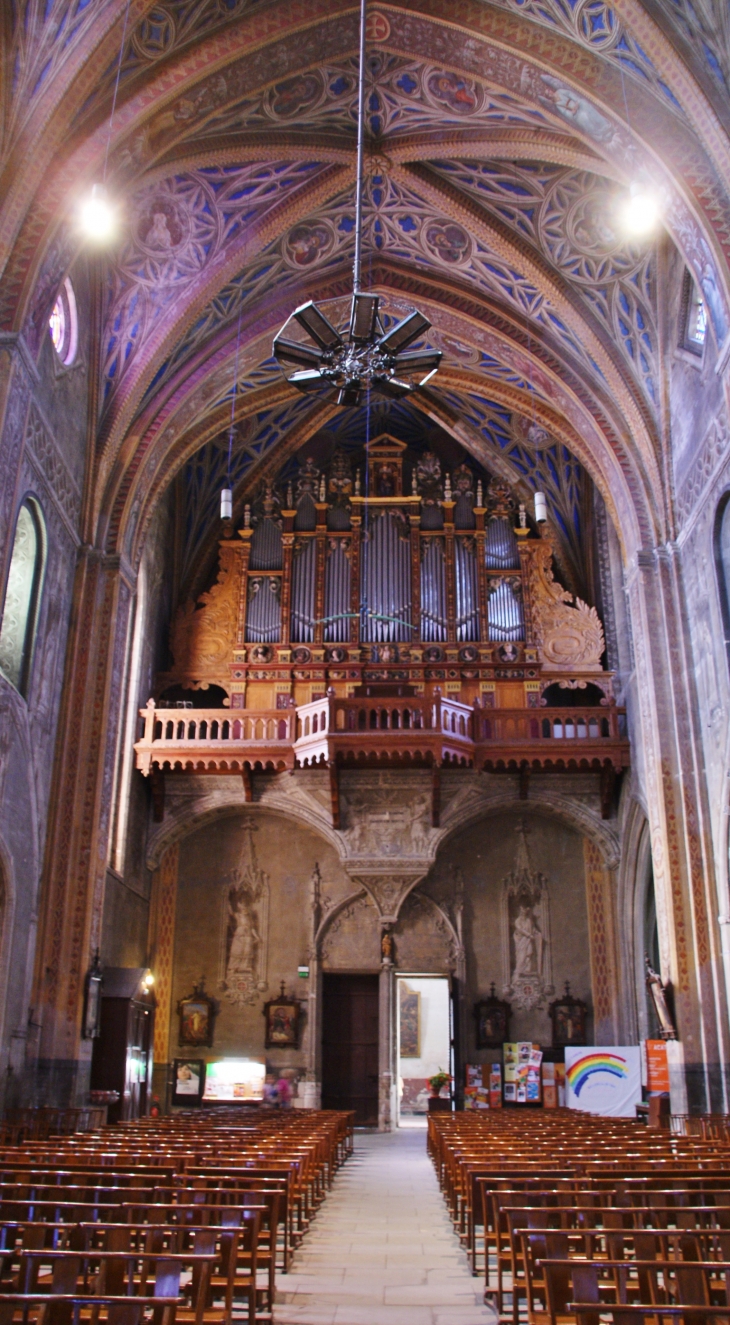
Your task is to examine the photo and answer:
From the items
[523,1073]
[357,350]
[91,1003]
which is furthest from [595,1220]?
[523,1073]

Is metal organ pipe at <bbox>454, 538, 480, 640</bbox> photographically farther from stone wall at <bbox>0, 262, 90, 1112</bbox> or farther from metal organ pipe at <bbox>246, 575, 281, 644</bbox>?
stone wall at <bbox>0, 262, 90, 1112</bbox>

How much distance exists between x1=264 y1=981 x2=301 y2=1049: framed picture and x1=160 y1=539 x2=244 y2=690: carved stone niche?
6.28m

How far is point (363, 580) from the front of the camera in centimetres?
2172

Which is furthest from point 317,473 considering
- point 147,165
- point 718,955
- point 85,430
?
point 718,955

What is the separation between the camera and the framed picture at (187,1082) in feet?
64.8

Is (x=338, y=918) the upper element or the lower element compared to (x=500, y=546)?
lower

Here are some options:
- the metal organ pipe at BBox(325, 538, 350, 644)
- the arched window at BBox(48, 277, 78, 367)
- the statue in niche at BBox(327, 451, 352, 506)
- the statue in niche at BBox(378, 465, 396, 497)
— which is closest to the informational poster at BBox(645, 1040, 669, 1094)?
the metal organ pipe at BBox(325, 538, 350, 644)

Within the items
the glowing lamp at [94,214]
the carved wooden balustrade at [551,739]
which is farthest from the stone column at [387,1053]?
the glowing lamp at [94,214]

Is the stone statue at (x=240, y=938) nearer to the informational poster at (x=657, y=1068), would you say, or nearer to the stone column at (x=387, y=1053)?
the stone column at (x=387, y=1053)

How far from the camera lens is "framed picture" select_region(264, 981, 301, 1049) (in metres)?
20.1

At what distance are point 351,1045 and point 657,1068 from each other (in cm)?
753

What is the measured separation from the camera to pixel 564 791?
66.6ft

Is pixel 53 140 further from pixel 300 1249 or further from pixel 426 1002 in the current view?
pixel 426 1002

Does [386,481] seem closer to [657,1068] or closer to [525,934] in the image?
[525,934]
